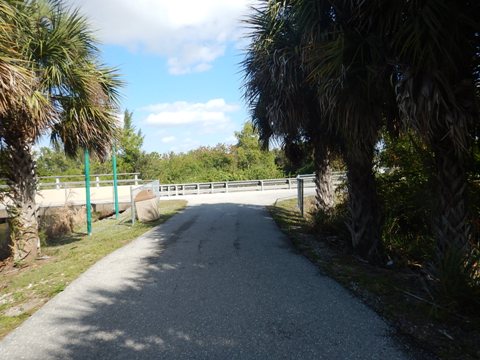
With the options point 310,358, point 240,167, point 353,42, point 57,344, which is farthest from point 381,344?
point 240,167

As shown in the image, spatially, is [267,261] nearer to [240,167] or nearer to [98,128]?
A: [98,128]

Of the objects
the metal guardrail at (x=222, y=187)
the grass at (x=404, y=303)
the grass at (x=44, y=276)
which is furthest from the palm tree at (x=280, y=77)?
the metal guardrail at (x=222, y=187)

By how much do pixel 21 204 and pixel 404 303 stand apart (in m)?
8.53

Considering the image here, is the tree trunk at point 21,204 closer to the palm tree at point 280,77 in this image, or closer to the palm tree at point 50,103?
the palm tree at point 50,103

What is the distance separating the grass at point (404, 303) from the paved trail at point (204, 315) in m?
0.25

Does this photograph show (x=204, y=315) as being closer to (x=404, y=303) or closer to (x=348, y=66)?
(x=404, y=303)

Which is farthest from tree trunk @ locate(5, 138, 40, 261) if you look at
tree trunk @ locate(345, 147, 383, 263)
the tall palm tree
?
tree trunk @ locate(345, 147, 383, 263)

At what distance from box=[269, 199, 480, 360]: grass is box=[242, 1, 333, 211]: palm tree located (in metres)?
3.22

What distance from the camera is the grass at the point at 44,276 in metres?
5.57

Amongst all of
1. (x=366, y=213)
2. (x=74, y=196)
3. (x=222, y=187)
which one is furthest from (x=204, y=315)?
(x=222, y=187)

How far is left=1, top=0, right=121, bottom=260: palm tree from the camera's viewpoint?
8430 mm

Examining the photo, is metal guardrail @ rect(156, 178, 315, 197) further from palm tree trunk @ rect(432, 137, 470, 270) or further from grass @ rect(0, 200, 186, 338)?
palm tree trunk @ rect(432, 137, 470, 270)

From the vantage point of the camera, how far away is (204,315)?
4852 mm

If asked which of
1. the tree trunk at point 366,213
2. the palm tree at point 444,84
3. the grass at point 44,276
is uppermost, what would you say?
the palm tree at point 444,84
